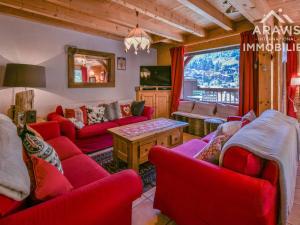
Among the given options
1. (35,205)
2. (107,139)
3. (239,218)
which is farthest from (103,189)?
(107,139)

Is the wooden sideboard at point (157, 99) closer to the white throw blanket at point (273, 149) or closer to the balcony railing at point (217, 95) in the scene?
the balcony railing at point (217, 95)

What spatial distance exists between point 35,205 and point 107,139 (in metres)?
2.50

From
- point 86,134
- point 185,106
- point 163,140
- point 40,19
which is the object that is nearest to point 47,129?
point 86,134

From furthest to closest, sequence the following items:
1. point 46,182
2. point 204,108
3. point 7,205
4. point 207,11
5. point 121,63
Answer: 1. point 121,63
2. point 204,108
3. point 207,11
4. point 46,182
5. point 7,205

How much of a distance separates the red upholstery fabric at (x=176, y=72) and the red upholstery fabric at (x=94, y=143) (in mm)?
2198

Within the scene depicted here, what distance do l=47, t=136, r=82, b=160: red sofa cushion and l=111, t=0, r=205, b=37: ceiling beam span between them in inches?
72.5

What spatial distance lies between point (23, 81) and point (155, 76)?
3142 mm

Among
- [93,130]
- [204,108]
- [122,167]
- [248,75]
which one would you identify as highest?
[248,75]

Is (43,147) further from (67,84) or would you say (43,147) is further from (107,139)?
(67,84)

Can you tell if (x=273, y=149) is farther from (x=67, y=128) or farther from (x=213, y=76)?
(x=213, y=76)

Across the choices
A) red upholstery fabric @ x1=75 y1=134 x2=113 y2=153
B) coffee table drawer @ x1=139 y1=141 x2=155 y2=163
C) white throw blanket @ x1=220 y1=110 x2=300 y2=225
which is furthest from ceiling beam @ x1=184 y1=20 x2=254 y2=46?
red upholstery fabric @ x1=75 y1=134 x2=113 y2=153

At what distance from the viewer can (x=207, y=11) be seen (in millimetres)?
2725

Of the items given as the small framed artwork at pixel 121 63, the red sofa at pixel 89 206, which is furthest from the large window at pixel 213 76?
the red sofa at pixel 89 206

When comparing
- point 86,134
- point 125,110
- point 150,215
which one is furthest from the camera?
point 125,110
